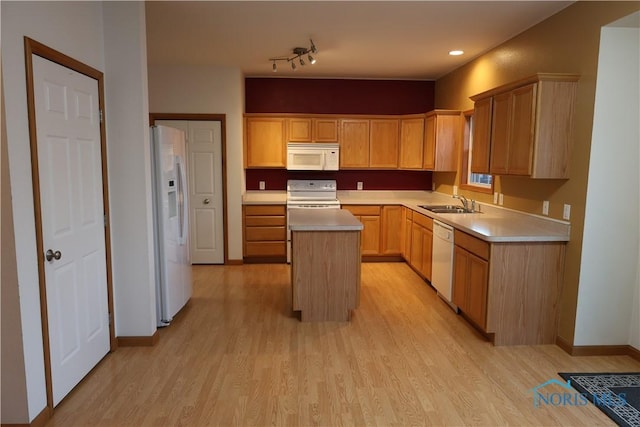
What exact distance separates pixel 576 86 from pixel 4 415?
167 inches

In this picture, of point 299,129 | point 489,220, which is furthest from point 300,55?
point 489,220

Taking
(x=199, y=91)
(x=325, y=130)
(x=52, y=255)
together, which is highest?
(x=199, y=91)

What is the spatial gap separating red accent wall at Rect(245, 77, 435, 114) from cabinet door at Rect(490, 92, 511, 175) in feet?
8.79

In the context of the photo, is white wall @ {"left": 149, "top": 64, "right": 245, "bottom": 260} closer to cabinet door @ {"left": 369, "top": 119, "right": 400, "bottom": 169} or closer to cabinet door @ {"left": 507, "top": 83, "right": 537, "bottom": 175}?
cabinet door @ {"left": 369, "top": 119, "right": 400, "bottom": 169}

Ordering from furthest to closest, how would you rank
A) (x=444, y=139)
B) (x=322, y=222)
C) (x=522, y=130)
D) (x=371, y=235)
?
1. (x=371, y=235)
2. (x=444, y=139)
3. (x=322, y=222)
4. (x=522, y=130)

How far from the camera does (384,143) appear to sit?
241 inches

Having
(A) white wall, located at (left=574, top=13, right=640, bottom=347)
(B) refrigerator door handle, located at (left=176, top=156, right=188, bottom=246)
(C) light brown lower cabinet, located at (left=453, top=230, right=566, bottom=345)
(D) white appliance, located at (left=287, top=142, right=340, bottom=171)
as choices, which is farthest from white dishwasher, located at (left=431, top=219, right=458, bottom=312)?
(B) refrigerator door handle, located at (left=176, top=156, right=188, bottom=246)

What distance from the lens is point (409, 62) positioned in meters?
5.24

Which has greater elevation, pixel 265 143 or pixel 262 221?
Answer: pixel 265 143

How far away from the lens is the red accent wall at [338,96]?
6.18m

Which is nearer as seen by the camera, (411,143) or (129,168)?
(129,168)

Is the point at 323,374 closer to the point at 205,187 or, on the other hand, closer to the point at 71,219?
the point at 71,219

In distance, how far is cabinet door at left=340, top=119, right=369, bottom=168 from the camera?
6070mm

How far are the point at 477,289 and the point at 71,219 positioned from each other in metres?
3.09
